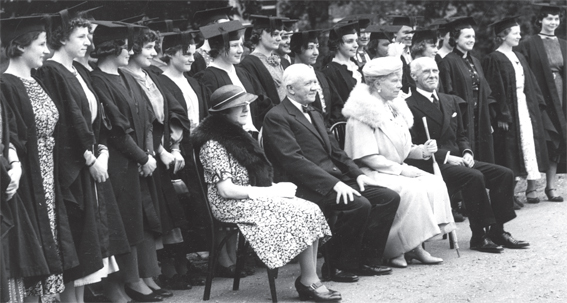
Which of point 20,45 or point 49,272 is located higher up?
point 20,45

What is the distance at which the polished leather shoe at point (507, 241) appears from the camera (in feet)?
26.4

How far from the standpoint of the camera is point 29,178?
5582 millimetres

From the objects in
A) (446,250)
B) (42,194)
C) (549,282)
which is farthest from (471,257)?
(42,194)

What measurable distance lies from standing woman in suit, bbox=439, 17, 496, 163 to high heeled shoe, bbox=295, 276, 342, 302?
3741mm

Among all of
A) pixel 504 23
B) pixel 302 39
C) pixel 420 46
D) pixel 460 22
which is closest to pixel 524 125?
pixel 504 23

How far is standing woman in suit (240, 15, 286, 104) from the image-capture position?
849 cm

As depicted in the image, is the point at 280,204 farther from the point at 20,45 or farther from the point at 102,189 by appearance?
the point at 20,45

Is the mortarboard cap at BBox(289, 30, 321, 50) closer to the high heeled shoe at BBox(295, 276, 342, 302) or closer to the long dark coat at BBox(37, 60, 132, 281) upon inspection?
the high heeled shoe at BBox(295, 276, 342, 302)

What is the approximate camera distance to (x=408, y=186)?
7.50m

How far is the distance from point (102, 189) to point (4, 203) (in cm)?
97

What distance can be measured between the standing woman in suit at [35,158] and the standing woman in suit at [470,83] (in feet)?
16.3

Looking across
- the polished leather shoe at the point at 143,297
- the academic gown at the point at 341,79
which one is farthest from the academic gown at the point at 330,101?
the polished leather shoe at the point at 143,297

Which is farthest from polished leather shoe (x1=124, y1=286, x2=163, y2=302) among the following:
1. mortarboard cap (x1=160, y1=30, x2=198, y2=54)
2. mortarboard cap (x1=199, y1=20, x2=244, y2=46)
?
mortarboard cap (x1=199, y1=20, x2=244, y2=46)

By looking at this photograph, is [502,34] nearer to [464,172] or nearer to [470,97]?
[470,97]
